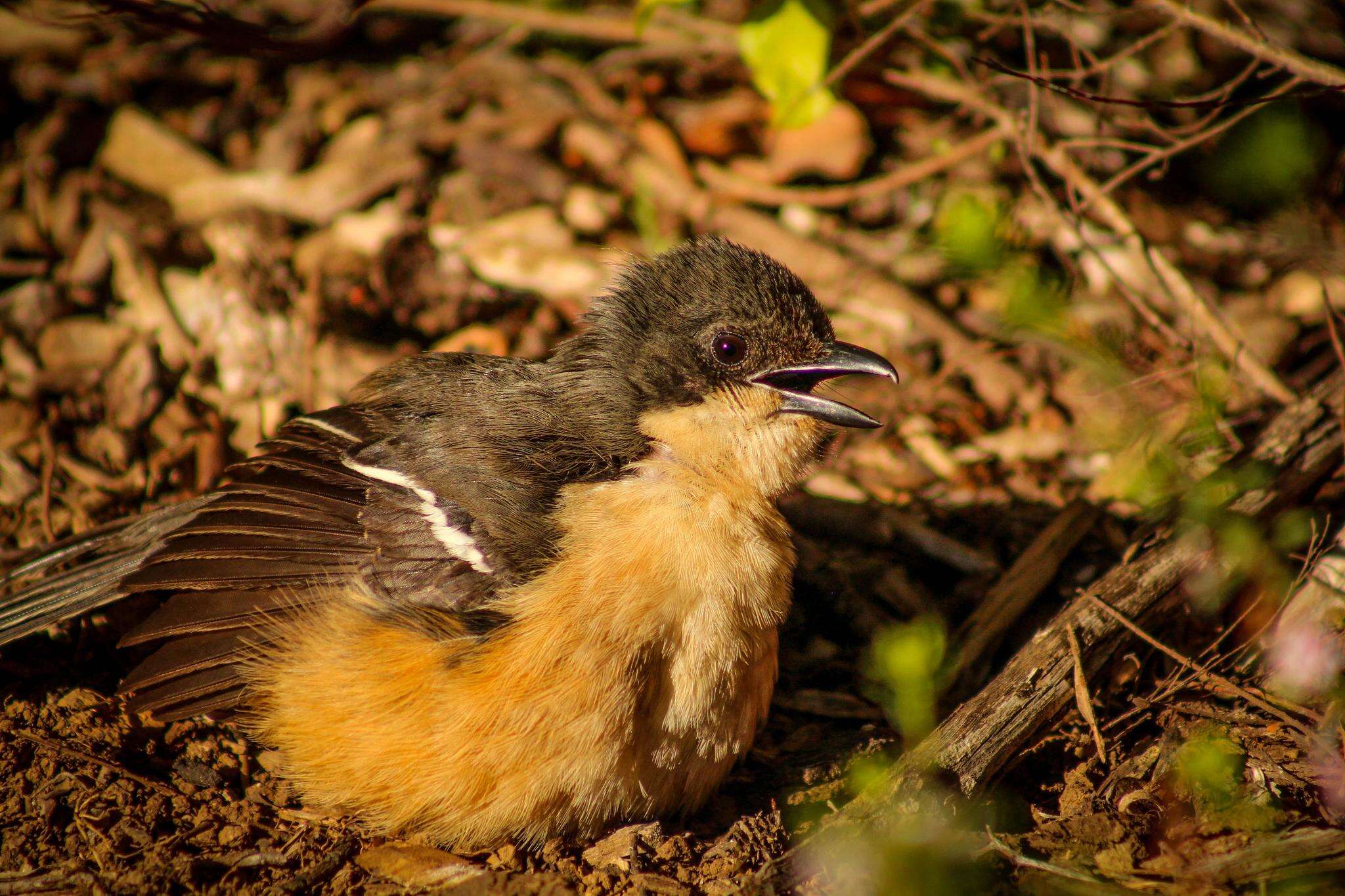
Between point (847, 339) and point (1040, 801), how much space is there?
9.14 ft

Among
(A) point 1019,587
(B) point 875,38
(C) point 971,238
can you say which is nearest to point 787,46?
(B) point 875,38

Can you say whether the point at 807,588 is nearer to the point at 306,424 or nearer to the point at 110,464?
the point at 306,424

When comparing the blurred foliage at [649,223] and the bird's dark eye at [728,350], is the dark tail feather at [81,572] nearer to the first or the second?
the bird's dark eye at [728,350]

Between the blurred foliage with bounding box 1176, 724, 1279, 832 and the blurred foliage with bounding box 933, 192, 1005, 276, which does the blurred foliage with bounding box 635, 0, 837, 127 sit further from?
the blurred foliage with bounding box 1176, 724, 1279, 832

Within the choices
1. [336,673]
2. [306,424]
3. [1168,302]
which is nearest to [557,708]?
[336,673]

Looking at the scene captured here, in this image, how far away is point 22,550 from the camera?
431 centimetres

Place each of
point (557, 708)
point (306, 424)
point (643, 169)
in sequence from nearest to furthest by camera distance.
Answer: point (557, 708)
point (306, 424)
point (643, 169)

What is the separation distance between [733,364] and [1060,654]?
59.4 inches

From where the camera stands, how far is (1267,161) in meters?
4.56

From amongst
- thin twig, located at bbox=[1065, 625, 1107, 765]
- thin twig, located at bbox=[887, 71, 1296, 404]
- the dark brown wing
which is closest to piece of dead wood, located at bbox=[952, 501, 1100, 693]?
thin twig, located at bbox=[1065, 625, 1107, 765]

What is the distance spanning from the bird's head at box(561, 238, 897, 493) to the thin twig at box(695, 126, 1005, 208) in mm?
1882

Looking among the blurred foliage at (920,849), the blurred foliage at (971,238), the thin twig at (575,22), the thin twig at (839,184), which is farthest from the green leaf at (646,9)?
the blurred foliage at (920,849)

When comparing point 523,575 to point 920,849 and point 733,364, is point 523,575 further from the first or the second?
point 920,849

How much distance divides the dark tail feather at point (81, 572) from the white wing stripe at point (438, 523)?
0.82 m
